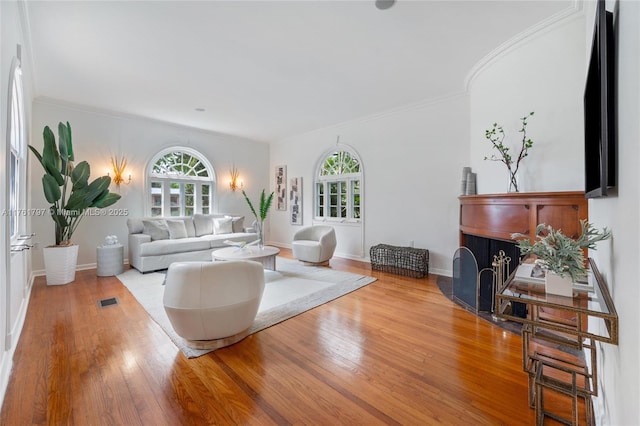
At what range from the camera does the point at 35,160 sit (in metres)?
4.51

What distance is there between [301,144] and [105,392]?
6.00 m

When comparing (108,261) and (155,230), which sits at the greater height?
(155,230)

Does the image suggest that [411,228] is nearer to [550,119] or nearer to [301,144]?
[550,119]

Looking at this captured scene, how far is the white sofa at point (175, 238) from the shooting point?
186 inches

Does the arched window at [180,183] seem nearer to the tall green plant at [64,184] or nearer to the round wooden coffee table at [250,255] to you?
the tall green plant at [64,184]

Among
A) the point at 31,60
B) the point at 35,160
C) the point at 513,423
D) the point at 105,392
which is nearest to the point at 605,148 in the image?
the point at 513,423

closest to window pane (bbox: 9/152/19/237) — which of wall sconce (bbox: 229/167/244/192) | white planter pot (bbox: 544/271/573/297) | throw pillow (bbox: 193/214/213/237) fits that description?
throw pillow (bbox: 193/214/213/237)

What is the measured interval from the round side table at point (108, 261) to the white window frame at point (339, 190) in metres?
3.91

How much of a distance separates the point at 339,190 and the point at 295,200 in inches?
54.9

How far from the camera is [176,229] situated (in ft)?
17.5

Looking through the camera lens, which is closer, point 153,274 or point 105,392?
point 105,392

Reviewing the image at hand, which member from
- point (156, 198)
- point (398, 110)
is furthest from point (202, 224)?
point (398, 110)

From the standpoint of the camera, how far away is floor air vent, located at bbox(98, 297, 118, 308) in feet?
10.6

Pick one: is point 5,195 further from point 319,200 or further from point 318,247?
point 319,200
